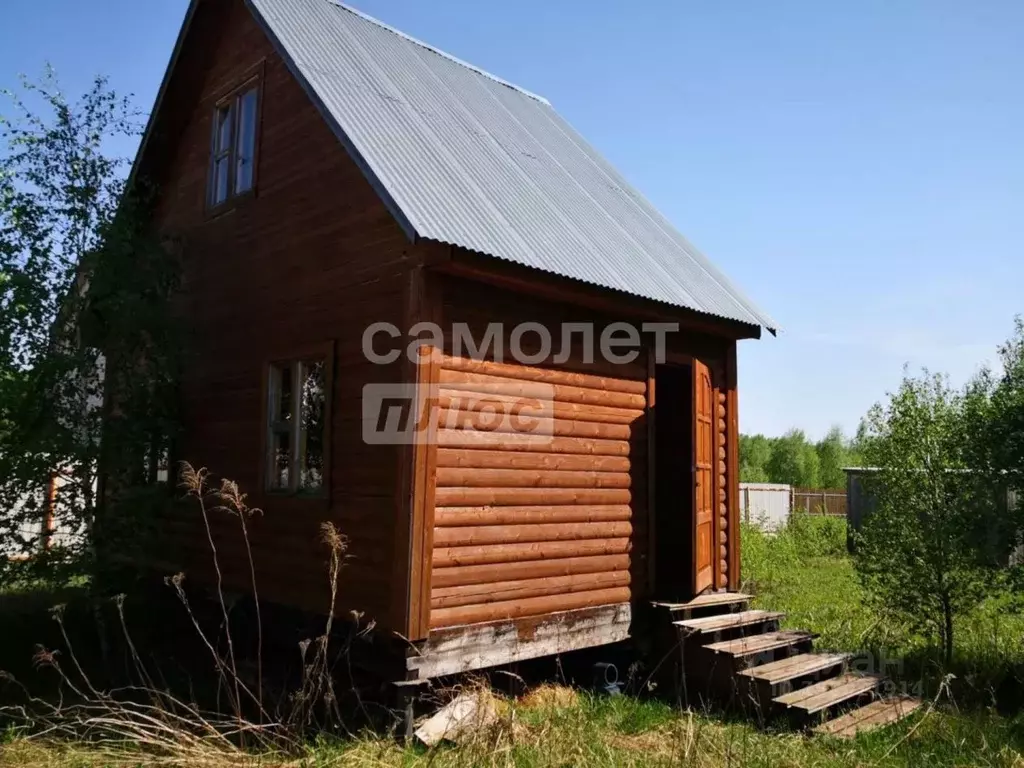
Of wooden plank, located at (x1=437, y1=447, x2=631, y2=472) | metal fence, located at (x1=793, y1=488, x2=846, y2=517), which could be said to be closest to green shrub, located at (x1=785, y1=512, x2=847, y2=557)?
metal fence, located at (x1=793, y1=488, x2=846, y2=517)

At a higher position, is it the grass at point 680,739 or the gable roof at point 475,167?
the gable roof at point 475,167

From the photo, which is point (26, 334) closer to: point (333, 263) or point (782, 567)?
point (333, 263)

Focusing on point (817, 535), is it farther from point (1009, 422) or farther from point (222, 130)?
point (222, 130)

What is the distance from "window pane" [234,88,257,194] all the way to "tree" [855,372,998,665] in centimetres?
800

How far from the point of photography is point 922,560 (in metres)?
9.41

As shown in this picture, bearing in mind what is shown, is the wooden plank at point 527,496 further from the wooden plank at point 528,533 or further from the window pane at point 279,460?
the window pane at point 279,460

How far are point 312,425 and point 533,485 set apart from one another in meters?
2.36

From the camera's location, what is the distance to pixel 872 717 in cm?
738

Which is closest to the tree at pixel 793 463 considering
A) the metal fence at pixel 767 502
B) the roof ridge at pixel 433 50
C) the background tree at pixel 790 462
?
the background tree at pixel 790 462

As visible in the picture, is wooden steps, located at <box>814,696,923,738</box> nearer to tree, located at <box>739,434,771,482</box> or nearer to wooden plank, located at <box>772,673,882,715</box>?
wooden plank, located at <box>772,673,882,715</box>

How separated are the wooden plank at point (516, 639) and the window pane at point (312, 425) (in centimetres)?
219

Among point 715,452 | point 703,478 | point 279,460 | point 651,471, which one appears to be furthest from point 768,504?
point 279,460

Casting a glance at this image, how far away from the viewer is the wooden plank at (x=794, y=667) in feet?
24.9

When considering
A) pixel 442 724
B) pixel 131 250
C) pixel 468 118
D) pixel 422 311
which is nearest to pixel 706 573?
pixel 442 724
